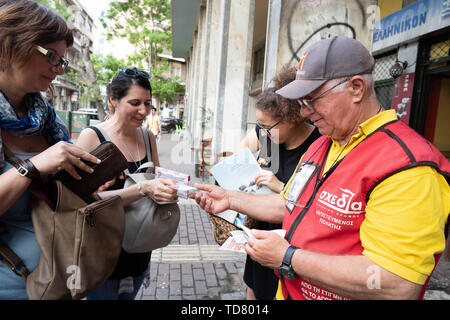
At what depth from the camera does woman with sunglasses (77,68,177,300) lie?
187 centimetres

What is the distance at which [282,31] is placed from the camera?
12.3 ft

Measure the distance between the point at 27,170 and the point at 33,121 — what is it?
32 cm

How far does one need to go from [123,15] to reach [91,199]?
80.0ft

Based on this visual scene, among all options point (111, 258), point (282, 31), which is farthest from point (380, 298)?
point (282, 31)

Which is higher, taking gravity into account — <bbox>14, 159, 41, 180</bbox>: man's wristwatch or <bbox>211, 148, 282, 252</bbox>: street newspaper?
<bbox>14, 159, 41, 180</bbox>: man's wristwatch

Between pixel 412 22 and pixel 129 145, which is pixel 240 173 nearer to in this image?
pixel 129 145

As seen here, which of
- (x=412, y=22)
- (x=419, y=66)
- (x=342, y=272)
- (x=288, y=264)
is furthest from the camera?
(x=419, y=66)

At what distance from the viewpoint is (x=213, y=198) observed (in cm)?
212

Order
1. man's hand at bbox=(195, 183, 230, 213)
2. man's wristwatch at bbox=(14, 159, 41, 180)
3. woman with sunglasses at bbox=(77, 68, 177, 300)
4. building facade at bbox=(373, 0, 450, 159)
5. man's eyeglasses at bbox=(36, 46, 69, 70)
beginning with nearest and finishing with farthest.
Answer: man's wristwatch at bbox=(14, 159, 41, 180)
man's eyeglasses at bbox=(36, 46, 69, 70)
woman with sunglasses at bbox=(77, 68, 177, 300)
man's hand at bbox=(195, 183, 230, 213)
building facade at bbox=(373, 0, 450, 159)

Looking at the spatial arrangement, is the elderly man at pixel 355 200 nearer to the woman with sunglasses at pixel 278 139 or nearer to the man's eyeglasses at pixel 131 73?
the woman with sunglasses at pixel 278 139

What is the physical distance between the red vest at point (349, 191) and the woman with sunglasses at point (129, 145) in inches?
34.3

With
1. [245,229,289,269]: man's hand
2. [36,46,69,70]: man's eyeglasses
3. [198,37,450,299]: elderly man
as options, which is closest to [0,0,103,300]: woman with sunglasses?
[36,46,69,70]: man's eyeglasses

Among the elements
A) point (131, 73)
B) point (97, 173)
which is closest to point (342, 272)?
point (97, 173)

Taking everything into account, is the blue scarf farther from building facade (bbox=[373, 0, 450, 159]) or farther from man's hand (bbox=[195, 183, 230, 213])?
building facade (bbox=[373, 0, 450, 159])
